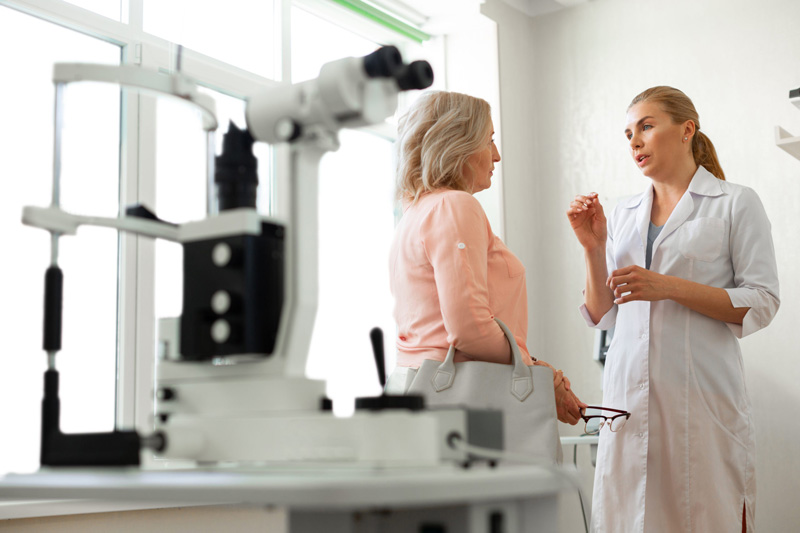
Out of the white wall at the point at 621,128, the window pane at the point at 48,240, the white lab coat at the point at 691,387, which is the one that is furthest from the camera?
the white wall at the point at 621,128

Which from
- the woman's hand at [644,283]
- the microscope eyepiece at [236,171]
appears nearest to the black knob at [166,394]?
the microscope eyepiece at [236,171]

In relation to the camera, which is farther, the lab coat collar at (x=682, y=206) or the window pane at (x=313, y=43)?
the window pane at (x=313, y=43)

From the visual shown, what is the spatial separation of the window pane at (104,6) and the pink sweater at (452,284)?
1507mm

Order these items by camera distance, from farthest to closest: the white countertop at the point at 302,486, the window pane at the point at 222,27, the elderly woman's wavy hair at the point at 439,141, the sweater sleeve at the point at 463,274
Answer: the window pane at the point at 222,27
the elderly woman's wavy hair at the point at 439,141
the sweater sleeve at the point at 463,274
the white countertop at the point at 302,486

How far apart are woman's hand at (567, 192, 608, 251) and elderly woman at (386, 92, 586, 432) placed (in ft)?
1.33

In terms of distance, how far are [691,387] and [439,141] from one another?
0.90 metres

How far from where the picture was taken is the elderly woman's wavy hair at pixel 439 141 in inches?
71.2

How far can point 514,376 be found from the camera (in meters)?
1.64

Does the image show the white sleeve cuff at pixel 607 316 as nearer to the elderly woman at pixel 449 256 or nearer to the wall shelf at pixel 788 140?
the elderly woman at pixel 449 256

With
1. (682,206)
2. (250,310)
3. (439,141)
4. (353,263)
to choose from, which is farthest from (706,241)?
(353,263)

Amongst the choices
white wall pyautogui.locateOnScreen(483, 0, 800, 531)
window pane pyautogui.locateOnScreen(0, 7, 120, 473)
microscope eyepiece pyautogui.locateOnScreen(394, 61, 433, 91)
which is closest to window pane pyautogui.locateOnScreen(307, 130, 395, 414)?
white wall pyautogui.locateOnScreen(483, 0, 800, 531)

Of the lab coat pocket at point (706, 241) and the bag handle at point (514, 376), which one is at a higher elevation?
the lab coat pocket at point (706, 241)

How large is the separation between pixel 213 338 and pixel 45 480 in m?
0.23

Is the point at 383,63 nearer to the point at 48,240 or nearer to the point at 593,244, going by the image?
the point at 593,244
